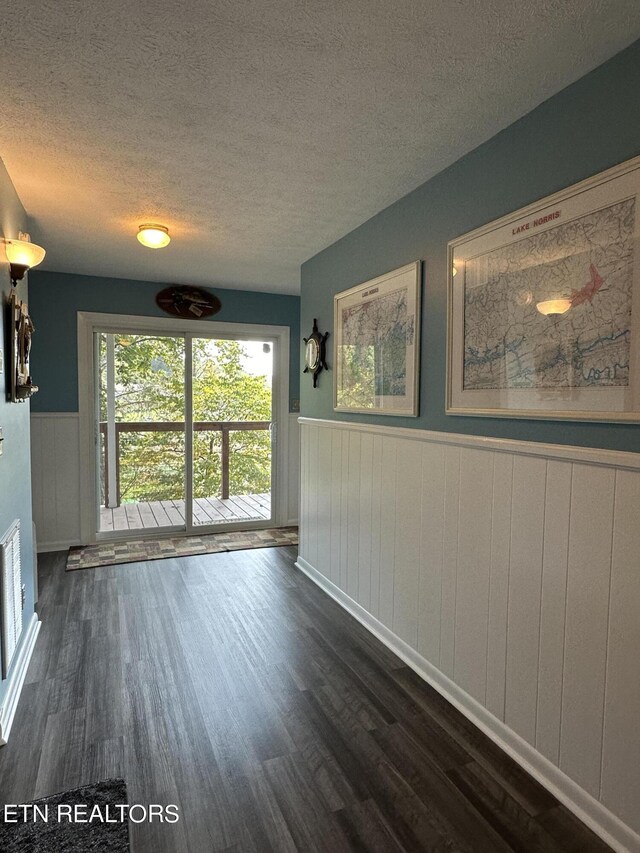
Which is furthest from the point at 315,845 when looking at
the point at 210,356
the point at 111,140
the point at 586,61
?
the point at 210,356

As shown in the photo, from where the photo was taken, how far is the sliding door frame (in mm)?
4367

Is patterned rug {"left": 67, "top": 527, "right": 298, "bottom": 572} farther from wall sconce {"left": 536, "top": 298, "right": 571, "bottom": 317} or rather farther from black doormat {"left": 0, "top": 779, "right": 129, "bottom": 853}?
wall sconce {"left": 536, "top": 298, "right": 571, "bottom": 317}

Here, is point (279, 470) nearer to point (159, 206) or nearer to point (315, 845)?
point (159, 206)

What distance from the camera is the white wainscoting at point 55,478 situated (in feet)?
13.9

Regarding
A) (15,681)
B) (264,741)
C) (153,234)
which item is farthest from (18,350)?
(264,741)

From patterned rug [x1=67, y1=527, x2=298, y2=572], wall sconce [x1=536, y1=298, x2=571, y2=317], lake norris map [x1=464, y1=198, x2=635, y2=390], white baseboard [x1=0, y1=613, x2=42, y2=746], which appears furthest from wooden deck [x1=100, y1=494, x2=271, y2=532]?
wall sconce [x1=536, y1=298, x2=571, y2=317]

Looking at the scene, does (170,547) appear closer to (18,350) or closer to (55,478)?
(55,478)

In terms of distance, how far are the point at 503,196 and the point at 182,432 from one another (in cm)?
364

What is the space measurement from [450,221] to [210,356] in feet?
10.2

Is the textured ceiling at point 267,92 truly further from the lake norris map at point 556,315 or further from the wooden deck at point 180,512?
the wooden deck at point 180,512

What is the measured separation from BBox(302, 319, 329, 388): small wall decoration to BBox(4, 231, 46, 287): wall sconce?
5.86 feet

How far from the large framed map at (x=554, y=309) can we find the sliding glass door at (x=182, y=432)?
10.2 ft

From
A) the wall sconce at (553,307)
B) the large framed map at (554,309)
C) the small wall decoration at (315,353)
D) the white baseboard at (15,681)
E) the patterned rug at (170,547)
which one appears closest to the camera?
the large framed map at (554,309)

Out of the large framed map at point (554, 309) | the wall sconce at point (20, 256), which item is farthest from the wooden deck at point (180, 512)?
the large framed map at point (554, 309)
